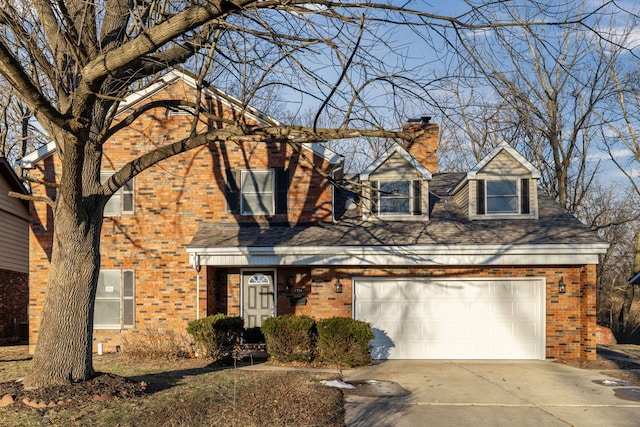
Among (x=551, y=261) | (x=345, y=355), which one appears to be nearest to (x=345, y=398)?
(x=345, y=355)

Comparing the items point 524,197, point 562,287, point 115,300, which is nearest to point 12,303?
point 115,300

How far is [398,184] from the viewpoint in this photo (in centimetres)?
1689

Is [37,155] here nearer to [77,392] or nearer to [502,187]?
[77,392]

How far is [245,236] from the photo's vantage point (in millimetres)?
15891

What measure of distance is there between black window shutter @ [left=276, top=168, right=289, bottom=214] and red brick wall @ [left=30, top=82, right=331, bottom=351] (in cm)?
14

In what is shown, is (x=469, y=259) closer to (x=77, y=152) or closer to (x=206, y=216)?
(x=206, y=216)

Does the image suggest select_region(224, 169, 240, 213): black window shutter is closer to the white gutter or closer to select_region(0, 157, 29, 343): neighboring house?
the white gutter

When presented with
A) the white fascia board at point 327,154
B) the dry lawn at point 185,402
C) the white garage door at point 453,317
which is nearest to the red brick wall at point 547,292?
the white garage door at point 453,317

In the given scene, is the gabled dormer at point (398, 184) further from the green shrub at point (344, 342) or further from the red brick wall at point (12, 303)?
the red brick wall at point (12, 303)

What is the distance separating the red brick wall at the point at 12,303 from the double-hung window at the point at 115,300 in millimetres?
5758

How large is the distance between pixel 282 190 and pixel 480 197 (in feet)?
18.4

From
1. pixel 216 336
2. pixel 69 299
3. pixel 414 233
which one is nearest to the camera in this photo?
pixel 69 299

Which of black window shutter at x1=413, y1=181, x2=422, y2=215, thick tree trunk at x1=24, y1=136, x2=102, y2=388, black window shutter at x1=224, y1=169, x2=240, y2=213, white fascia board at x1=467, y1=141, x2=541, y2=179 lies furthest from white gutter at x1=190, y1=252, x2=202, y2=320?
white fascia board at x1=467, y1=141, x2=541, y2=179

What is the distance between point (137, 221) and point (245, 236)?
323 centimetres
